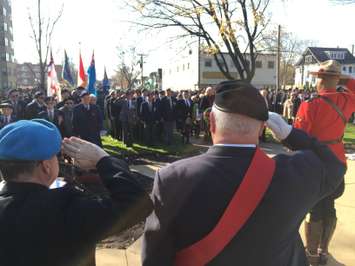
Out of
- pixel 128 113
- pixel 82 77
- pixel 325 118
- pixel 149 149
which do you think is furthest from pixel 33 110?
pixel 325 118

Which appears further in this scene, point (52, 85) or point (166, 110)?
point (52, 85)

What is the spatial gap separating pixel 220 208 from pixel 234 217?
0.23 ft

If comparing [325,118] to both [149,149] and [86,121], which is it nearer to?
[86,121]

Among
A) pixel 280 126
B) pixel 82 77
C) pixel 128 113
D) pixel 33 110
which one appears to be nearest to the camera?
pixel 280 126

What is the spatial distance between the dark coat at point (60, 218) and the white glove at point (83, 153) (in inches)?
2.9

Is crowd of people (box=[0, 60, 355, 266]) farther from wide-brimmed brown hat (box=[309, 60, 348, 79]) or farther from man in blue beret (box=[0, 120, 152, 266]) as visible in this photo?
wide-brimmed brown hat (box=[309, 60, 348, 79])

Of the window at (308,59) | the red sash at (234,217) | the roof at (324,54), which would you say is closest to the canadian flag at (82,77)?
the red sash at (234,217)

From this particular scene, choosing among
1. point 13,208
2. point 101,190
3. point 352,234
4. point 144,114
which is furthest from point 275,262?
point 144,114

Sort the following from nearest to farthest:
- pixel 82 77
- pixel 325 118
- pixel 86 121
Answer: pixel 325 118 < pixel 86 121 < pixel 82 77

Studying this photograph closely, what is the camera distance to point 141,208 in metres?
1.84

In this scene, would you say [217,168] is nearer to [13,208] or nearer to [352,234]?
[13,208]

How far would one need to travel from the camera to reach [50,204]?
5.61ft

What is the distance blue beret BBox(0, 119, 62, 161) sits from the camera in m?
1.75

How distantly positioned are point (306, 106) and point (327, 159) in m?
1.88
